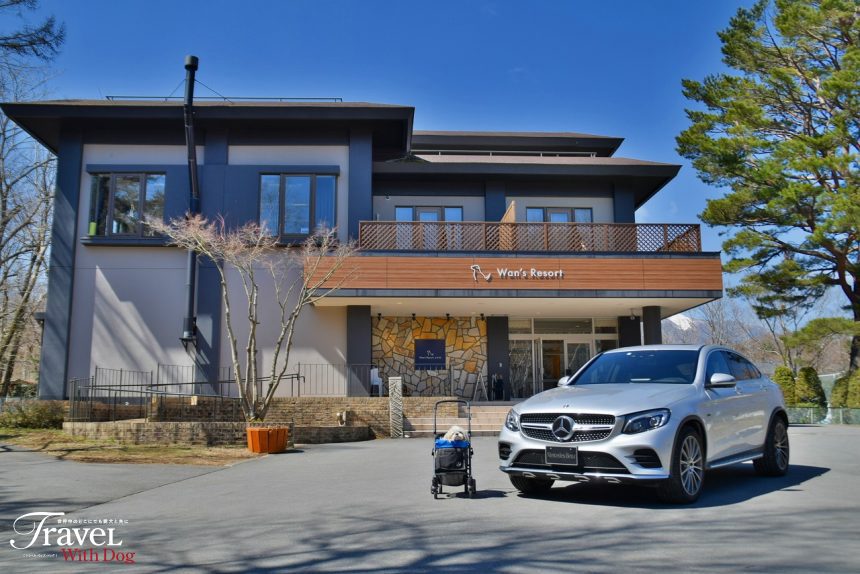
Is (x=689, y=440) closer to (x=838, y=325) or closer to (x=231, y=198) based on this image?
(x=231, y=198)

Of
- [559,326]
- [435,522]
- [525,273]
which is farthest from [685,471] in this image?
[559,326]

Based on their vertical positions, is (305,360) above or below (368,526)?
above

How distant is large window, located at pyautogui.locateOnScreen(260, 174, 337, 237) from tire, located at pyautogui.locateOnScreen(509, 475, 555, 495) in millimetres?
14995

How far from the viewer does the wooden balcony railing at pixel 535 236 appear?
68.5 ft

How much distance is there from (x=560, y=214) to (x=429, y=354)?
6.82 metres

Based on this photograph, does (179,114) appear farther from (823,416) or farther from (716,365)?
(823,416)

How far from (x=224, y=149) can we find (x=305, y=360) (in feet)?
23.7

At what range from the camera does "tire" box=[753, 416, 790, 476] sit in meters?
8.87

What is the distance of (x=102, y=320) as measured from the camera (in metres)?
21.2

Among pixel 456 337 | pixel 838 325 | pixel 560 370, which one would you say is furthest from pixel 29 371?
pixel 838 325

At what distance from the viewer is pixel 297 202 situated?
22062mm

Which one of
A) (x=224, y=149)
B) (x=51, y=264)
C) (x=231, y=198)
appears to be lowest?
(x=51, y=264)

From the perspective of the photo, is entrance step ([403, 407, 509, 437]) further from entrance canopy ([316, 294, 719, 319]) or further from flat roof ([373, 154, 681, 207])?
flat roof ([373, 154, 681, 207])

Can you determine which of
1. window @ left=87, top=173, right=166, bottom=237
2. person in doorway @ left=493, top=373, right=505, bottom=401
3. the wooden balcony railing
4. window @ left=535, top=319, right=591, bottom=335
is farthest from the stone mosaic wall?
window @ left=87, top=173, right=166, bottom=237
